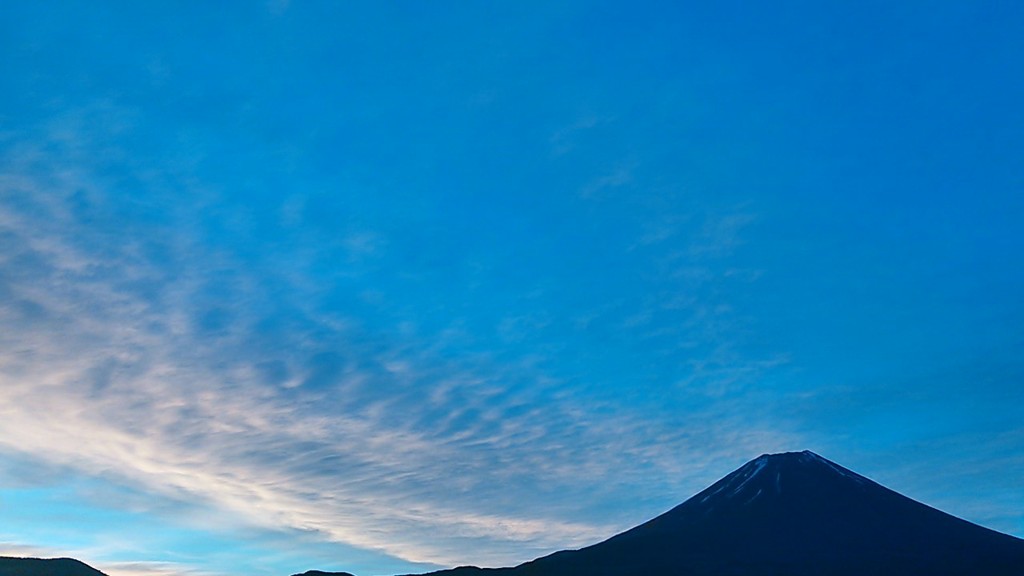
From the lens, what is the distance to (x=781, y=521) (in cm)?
15950

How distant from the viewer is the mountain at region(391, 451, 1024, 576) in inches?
5423

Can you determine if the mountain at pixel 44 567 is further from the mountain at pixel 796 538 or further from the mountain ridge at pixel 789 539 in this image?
the mountain at pixel 796 538

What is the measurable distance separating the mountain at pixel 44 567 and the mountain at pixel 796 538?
71.9 m

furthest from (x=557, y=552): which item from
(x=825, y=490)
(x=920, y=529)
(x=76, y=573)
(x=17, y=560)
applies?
(x=17, y=560)

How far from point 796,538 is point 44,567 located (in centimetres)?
14317

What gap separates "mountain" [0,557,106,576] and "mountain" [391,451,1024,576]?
71.9 metres

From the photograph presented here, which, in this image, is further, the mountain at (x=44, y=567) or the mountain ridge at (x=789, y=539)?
the mountain at (x=44, y=567)

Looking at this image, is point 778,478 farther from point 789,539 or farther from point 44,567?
point 44,567

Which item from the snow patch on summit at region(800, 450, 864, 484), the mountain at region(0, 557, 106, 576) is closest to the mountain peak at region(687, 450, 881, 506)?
the snow patch on summit at region(800, 450, 864, 484)

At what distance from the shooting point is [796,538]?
152375mm

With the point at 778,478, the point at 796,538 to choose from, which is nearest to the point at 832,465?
the point at 778,478

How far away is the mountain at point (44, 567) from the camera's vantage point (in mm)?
161125

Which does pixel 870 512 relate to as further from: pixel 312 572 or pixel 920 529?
pixel 312 572

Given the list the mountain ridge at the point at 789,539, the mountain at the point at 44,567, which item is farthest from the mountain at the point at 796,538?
the mountain at the point at 44,567
